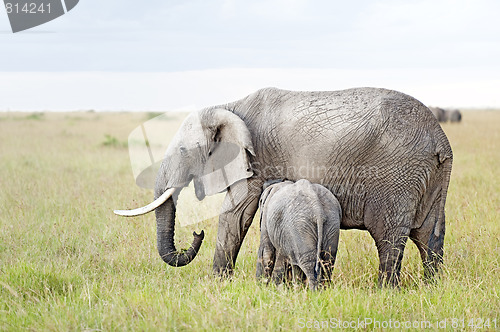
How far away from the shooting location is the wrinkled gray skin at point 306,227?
16.3 feet

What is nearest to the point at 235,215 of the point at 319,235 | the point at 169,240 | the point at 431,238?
the point at 169,240

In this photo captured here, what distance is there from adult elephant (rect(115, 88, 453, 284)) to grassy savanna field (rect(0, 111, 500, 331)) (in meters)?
0.50

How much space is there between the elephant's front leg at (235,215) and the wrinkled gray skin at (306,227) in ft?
2.27

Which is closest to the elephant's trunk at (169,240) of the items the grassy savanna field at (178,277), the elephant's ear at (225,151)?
the grassy savanna field at (178,277)

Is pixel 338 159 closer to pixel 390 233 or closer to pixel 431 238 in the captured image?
pixel 390 233

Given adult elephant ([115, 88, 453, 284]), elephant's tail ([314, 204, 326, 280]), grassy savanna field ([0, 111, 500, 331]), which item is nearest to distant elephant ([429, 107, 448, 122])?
grassy savanna field ([0, 111, 500, 331])

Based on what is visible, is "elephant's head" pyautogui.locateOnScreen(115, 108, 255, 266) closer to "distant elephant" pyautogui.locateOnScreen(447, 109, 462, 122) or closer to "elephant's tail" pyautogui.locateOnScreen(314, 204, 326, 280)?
"elephant's tail" pyautogui.locateOnScreen(314, 204, 326, 280)

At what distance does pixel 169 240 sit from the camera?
6.41m

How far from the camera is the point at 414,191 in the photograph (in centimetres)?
575

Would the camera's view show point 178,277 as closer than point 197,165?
No

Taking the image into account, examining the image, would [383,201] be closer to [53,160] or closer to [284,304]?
[284,304]

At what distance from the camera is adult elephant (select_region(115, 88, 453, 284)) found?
567cm

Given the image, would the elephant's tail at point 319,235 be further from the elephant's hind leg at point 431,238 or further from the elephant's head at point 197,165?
the elephant's hind leg at point 431,238

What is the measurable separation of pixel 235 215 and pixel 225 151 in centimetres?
64
